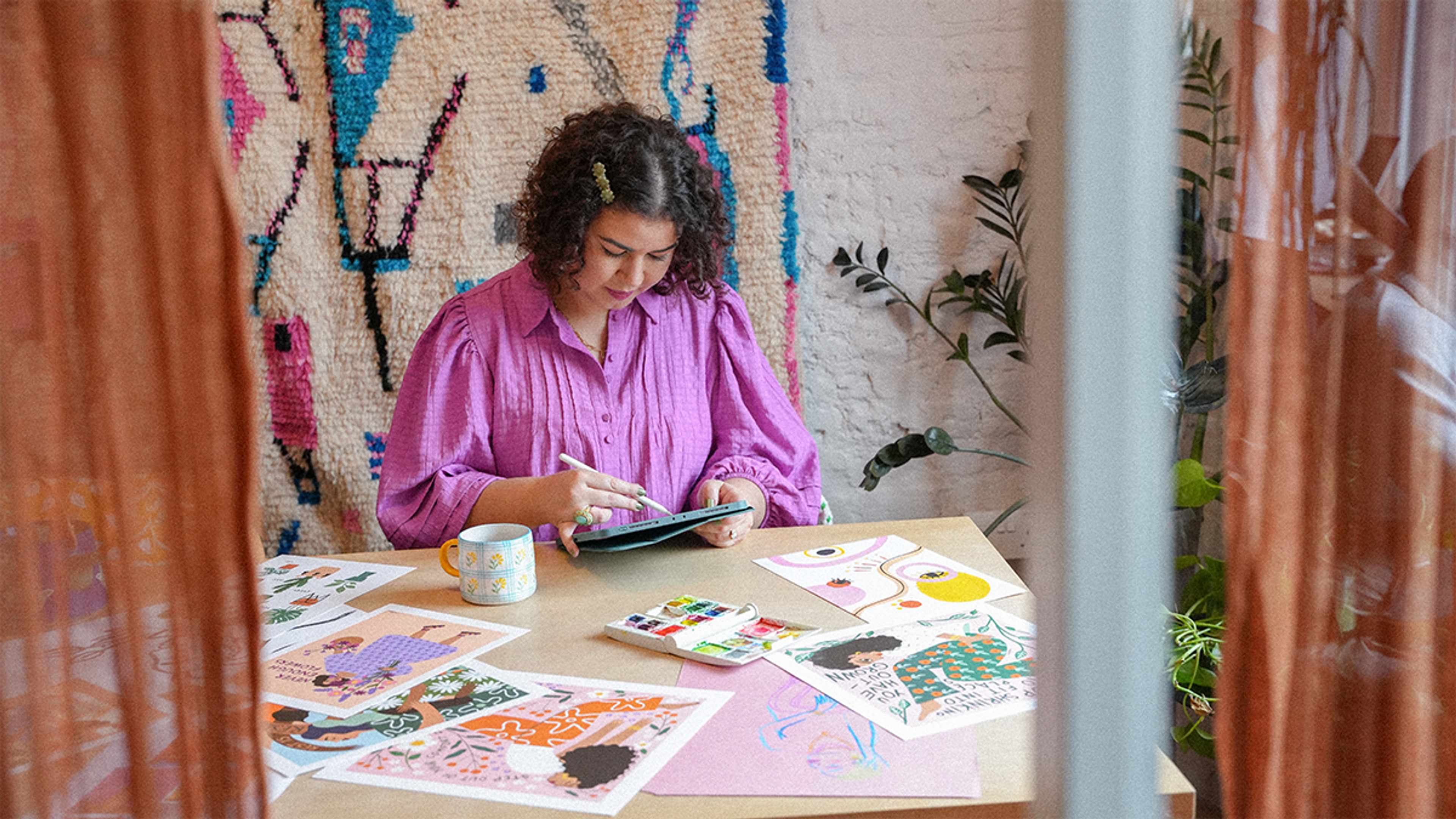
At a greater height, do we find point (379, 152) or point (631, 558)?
point (379, 152)

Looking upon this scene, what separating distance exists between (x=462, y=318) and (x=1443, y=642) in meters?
1.64

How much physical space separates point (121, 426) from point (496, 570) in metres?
0.89

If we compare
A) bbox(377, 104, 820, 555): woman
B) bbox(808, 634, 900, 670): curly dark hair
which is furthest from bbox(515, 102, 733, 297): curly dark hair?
bbox(808, 634, 900, 670): curly dark hair

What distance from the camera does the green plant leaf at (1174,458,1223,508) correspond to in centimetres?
81

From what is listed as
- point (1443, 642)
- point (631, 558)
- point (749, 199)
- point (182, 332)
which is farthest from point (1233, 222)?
point (749, 199)

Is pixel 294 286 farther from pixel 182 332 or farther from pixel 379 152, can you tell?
pixel 182 332

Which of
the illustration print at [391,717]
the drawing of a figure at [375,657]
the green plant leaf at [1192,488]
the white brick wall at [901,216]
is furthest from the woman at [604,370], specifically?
the green plant leaf at [1192,488]

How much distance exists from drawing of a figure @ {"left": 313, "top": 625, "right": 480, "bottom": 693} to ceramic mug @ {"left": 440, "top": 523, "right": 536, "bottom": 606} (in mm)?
82

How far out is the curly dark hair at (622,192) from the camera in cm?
184

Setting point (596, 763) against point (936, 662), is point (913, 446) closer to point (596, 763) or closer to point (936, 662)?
point (936, 662)

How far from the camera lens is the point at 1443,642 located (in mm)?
533

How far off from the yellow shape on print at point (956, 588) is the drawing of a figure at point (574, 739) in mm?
434

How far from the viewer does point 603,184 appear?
1824 millimetres

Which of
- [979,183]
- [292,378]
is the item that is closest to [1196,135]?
[979,183]
